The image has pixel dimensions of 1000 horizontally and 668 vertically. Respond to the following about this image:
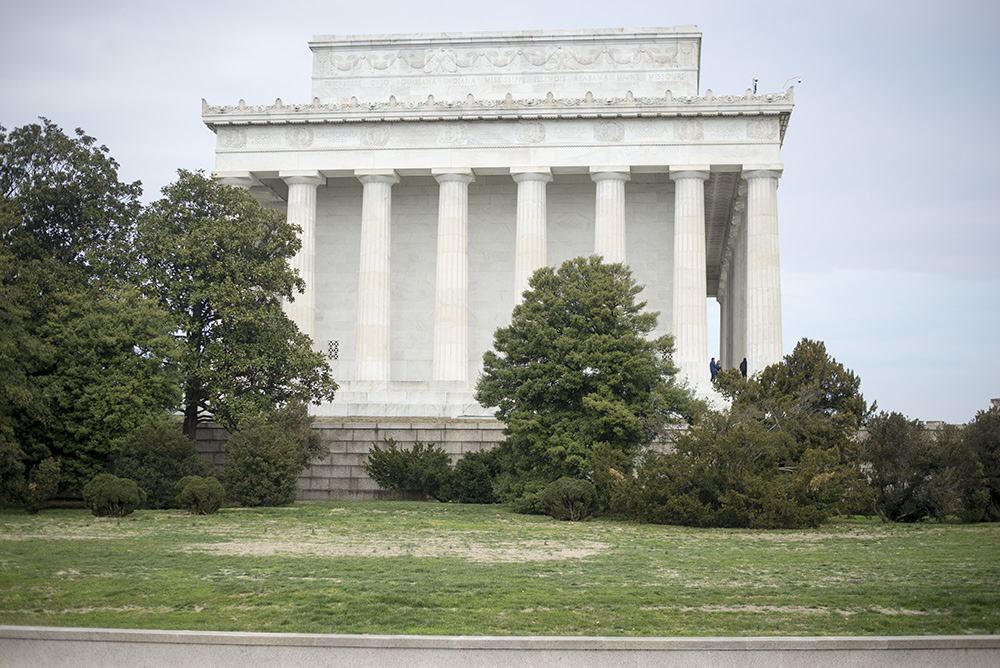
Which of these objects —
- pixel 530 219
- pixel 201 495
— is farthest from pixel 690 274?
pixel 201 495

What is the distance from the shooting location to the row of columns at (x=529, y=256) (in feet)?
182

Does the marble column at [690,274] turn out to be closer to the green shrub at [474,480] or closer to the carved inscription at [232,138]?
the green shrub at [474,480]

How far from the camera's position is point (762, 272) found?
5547 cm

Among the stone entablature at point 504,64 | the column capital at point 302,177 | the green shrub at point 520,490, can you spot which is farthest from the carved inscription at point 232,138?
the green shrub at point 520,490

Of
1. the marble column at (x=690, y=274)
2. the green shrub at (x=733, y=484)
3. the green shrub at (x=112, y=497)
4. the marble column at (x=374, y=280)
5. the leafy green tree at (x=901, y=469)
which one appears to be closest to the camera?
the green shrub at (x=733, y=484)

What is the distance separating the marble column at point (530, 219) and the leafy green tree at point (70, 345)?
71.6 ft

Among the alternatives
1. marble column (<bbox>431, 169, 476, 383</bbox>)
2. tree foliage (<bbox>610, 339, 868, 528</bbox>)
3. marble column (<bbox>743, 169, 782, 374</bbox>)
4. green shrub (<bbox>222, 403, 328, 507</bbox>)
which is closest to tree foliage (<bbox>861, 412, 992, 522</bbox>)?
tree foliage (<bbox>610, 339, 868, 528</bbox>)

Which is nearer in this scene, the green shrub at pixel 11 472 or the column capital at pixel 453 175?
the green shrub at pixel 11 472

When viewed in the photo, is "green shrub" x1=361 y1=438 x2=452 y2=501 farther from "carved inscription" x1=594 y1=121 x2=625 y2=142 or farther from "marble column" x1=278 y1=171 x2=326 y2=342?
"carved inscription" x1=594 y1=121 x2=625 y2=142

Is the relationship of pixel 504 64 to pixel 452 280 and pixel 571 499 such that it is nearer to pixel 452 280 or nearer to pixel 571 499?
pixel 452 280

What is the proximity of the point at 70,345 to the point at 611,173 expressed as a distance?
30.6m

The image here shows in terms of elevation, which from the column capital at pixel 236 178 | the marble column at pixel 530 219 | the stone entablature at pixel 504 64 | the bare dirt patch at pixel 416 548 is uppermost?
the stone entablature at pixel 504 64

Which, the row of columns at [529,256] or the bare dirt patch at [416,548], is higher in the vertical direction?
the row of columns at [529,256]

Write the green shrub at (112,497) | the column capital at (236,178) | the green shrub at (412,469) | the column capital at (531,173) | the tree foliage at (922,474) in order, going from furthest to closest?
1. the column capital at (236,178)
2. the column capital at (531,173)
3. the green shrub at (412,469)
4. the tree foliage at (922,474)
5. the green shrub at (112,497)
